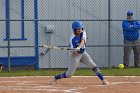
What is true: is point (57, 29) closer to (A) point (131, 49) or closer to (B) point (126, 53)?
(B) point (126, 53)

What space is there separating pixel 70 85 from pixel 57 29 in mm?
6929

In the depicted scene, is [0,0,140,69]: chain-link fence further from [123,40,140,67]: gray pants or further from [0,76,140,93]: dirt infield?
[0,76,140,93]: dirt infield

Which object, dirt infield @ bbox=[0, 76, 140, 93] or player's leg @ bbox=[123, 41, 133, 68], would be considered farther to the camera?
player's leg @ bbox=[123, 41, 133, 68]

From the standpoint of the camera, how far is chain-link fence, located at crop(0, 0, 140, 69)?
2170cm

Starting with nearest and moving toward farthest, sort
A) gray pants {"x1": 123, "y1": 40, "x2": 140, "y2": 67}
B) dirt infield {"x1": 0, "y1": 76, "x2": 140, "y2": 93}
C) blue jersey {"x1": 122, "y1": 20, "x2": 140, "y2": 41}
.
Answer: dirt infield {"x1": 0, "y1": 76, "x2": 140, "y2": 93} < blue jersey {"x1": 122, "y1": 20, "x2": 140, "y2": 41} < gray pants {"x1": 123, "y1": 40, "x2": 140, "y2": 67}

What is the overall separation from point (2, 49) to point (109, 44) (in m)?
3.91

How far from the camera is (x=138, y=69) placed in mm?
21047

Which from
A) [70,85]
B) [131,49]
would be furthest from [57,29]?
[70,85]

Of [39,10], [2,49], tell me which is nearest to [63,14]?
[39,10]

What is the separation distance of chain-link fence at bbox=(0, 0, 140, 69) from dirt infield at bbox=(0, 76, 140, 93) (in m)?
3.86

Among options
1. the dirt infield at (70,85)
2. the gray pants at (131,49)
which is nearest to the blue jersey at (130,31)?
the gray pants at (131,49)

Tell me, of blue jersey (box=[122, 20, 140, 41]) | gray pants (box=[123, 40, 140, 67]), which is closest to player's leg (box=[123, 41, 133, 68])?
gray pants (box=[123, 40, 140, 67])

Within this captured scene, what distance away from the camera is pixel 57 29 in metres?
22.3

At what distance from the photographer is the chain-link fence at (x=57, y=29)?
71.2ft
